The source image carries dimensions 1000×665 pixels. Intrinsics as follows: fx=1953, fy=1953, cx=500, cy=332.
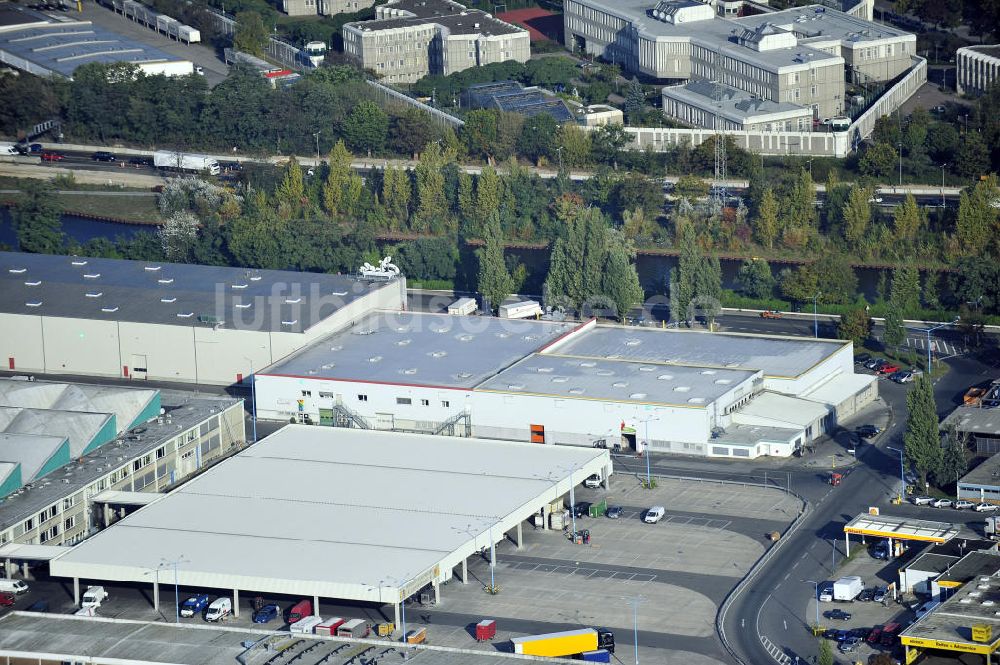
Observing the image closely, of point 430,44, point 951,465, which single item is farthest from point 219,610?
point 430,44

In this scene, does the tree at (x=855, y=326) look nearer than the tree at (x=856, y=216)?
Yes

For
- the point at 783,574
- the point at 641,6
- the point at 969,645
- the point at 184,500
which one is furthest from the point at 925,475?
the point at 641,6

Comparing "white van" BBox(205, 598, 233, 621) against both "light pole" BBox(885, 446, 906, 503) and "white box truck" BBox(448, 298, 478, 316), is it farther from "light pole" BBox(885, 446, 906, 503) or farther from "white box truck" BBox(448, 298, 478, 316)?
"white box truck" BBox(448, 298, 478, 316)

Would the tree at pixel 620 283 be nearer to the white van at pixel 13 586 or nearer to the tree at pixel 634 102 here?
the tree at pixel 634 102

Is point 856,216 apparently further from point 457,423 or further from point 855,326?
point 457,423

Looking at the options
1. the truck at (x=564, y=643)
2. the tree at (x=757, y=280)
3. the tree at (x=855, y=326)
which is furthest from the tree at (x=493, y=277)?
the truck at (x=564, y=643)

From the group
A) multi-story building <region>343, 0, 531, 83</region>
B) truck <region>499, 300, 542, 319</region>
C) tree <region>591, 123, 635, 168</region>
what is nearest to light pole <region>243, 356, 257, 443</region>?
truck <region>499, 300, 542, 319</region>
